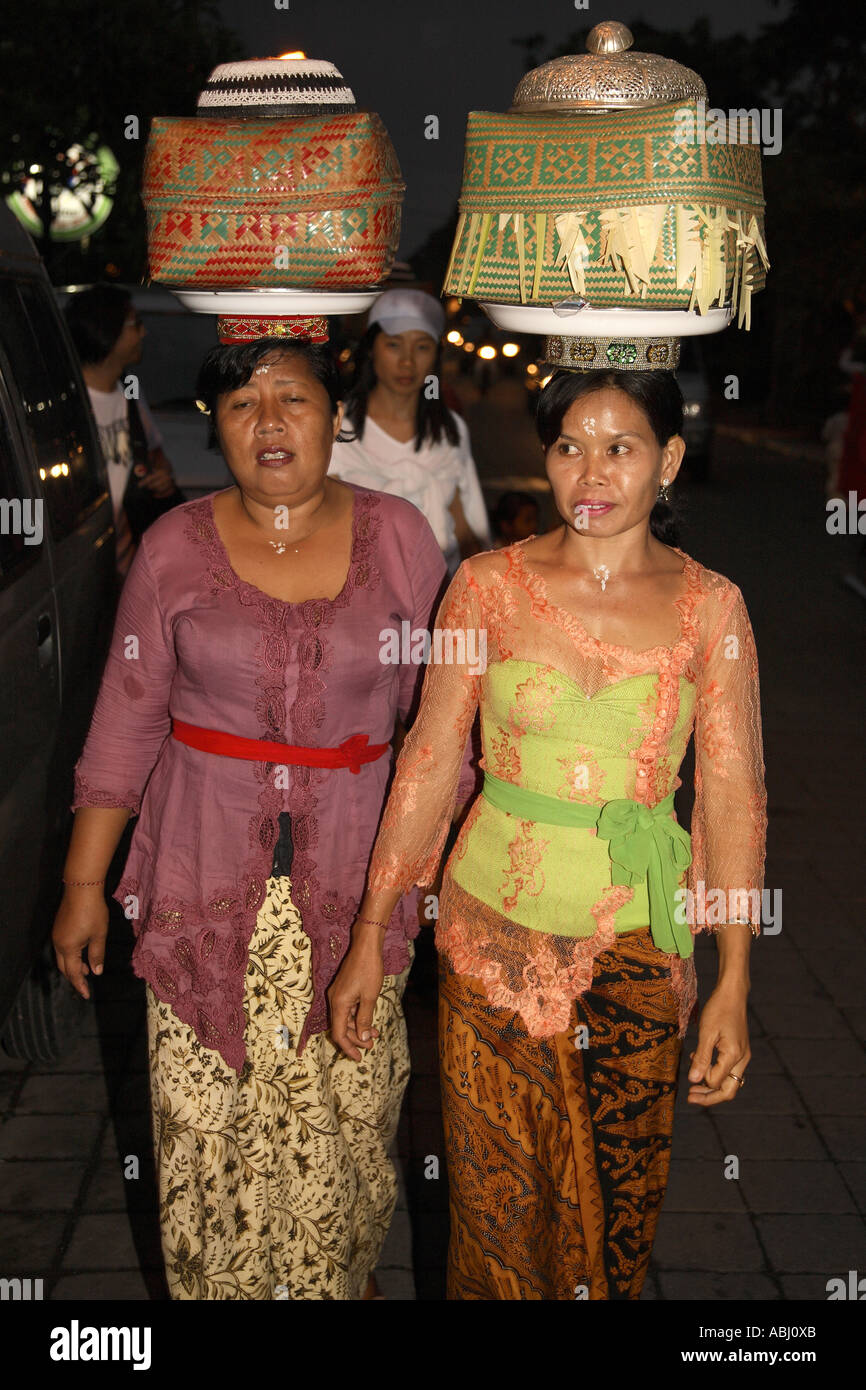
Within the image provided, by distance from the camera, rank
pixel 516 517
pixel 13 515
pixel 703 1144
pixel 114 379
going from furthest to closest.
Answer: pixel 114 379
pixel 516 517
pixel 703 1144
pixel 13 515

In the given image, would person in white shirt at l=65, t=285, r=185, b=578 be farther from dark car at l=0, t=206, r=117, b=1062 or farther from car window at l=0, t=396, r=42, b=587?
car window at l=0, t=396, r=42, b=587

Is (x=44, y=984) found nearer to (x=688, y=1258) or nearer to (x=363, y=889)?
(x=363, y=889)

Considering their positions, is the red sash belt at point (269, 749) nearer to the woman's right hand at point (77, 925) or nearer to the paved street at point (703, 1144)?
the woman's right hand at point (77, 925)

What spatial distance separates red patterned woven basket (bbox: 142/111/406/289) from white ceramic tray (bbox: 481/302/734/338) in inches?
12.7

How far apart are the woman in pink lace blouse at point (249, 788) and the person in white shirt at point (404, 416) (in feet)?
5.63

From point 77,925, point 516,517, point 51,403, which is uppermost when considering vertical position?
point 516,517

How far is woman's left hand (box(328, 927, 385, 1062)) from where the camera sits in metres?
2.74

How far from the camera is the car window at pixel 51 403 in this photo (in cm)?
409

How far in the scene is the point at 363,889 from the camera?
9.50 feet

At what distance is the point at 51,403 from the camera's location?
14.7 feet

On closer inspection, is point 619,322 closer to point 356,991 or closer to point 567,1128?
point 356,991

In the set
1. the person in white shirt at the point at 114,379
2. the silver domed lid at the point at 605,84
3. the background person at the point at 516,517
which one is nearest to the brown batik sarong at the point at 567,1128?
the silver domed lid at the point at 605,84

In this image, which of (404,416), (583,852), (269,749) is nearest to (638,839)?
(583,852)

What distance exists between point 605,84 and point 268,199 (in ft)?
1.93
